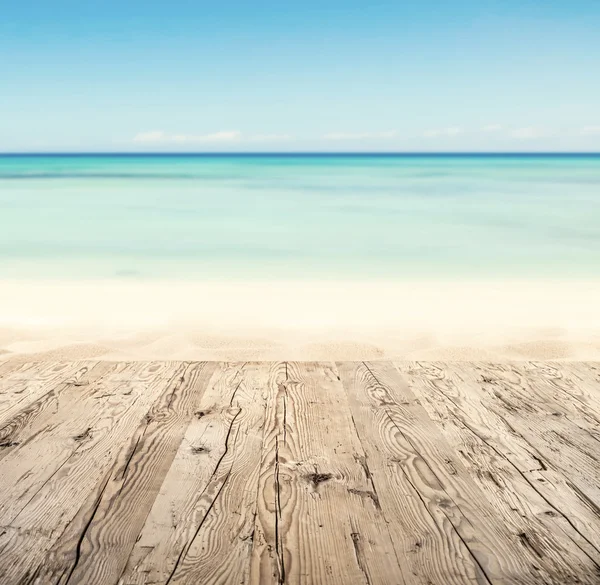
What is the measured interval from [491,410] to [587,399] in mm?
367

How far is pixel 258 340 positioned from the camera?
3.39 metres

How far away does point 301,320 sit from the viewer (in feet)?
13.3

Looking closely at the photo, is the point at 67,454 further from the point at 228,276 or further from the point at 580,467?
the point at 228,276

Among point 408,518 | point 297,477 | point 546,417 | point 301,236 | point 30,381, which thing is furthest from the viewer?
point 301,236

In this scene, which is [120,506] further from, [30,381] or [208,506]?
[30,381]

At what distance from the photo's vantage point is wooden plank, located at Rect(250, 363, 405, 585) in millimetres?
1152

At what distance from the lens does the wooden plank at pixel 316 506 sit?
115 cm

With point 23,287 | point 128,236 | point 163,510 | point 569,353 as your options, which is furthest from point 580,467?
point 128,236

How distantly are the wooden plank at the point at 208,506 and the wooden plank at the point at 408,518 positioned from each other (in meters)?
0.30

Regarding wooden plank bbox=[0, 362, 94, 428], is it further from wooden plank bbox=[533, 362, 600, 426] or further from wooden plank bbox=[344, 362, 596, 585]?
wooden plank bbox=[533, 362, 600, 426]

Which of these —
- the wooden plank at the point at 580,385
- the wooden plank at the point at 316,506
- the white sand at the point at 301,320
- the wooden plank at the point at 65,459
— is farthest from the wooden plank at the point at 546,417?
the wooden plank at the point at 65,459

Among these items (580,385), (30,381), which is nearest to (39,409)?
(30,381)

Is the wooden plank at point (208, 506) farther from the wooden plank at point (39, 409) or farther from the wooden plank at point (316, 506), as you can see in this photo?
the wooden plank at point (39, 409)

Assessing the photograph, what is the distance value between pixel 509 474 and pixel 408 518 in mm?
359
